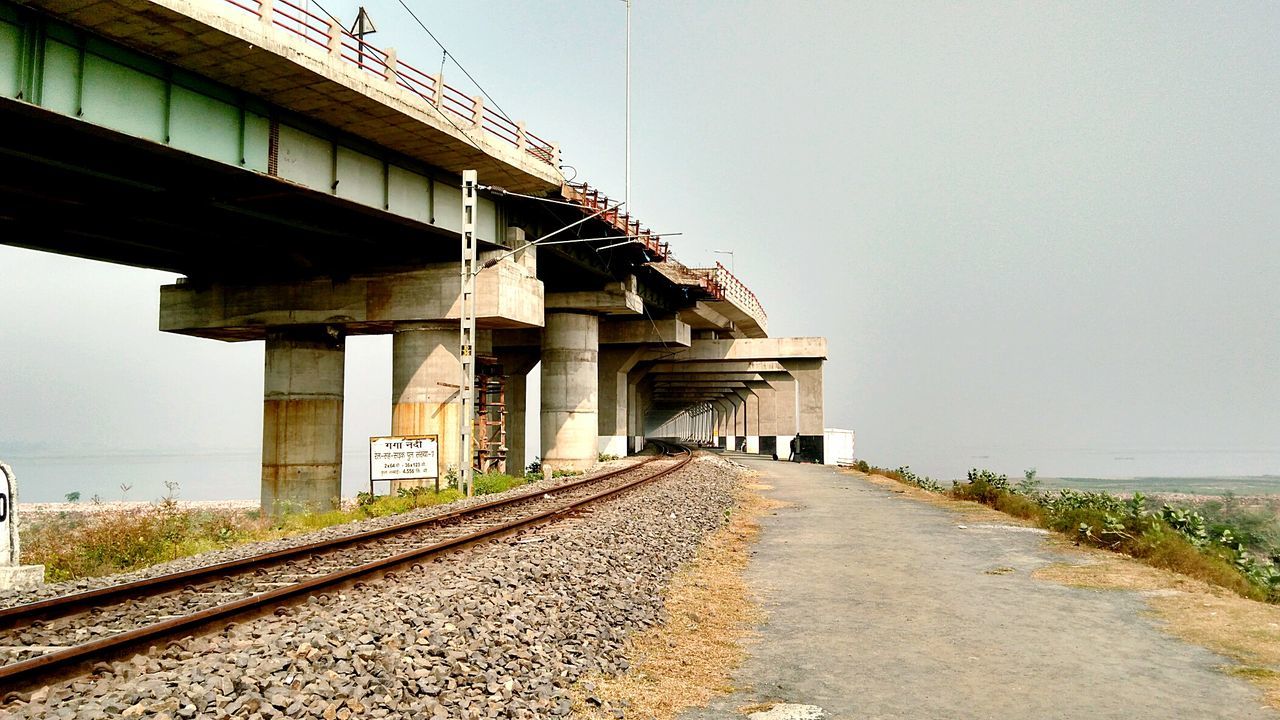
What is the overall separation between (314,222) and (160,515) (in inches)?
449

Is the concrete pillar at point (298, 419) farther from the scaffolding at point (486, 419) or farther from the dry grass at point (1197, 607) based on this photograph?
the dry grass at point (1197, 607)

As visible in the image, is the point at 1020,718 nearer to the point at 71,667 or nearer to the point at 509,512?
the point at 71,667

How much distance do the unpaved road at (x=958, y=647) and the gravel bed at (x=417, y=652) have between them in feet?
5.23

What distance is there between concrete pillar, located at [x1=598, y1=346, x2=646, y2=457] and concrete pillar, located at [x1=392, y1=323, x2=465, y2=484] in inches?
953

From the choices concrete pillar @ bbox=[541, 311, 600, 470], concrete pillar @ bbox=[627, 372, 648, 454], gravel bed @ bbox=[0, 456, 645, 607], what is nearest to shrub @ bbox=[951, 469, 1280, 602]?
gravel bed @ bbox=[0, 456, 645, 607]

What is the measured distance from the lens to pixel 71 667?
641 centimetres

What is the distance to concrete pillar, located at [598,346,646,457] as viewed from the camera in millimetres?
52906

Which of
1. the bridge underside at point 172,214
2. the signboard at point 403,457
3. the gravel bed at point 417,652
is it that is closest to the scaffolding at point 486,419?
the bridge underside at point 172,214

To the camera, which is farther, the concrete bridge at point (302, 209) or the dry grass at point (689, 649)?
the concrete bridge at point (302, 209)

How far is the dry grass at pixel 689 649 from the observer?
743 centimetres

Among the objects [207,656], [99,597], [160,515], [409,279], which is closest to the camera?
[207,656]

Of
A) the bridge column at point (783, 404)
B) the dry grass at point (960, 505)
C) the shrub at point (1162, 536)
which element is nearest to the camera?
the shrub at point (1162, 536)

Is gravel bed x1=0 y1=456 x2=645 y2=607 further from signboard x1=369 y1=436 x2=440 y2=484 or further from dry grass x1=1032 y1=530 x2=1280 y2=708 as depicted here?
dry grass x1=1032 y1=530 x2=1280 y2=708

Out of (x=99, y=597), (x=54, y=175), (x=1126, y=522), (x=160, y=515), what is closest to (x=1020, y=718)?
(x=99, y=597)
